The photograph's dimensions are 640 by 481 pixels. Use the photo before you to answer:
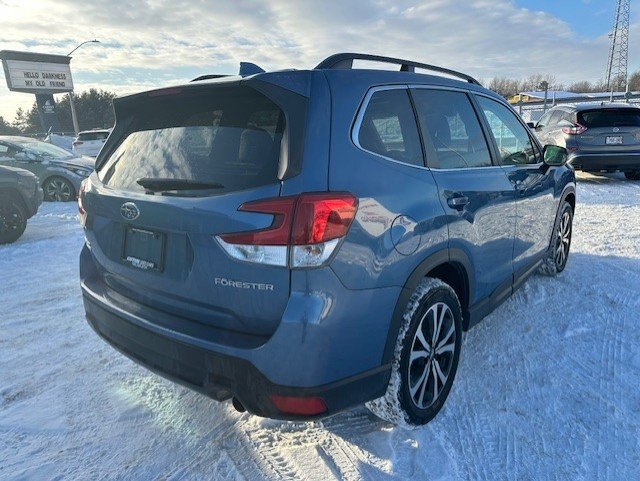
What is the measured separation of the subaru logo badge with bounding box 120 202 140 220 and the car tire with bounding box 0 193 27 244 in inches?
213

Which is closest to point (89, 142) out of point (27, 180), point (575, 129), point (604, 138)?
point (27, 180)

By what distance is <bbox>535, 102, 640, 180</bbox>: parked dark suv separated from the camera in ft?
32.2

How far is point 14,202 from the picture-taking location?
6.70m

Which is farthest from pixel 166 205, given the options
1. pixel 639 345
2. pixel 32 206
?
pixel 32 206

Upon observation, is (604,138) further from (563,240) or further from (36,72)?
(36,72)

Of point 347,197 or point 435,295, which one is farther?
point 435,295

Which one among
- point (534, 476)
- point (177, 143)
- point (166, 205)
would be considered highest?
point (177, 143)

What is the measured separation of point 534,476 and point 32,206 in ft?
23.5

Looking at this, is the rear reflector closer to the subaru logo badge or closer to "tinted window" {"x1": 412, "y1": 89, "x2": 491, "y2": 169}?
the subaru logo badge

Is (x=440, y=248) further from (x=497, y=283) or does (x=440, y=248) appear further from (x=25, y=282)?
(x=25, y=282)

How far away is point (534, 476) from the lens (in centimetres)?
221

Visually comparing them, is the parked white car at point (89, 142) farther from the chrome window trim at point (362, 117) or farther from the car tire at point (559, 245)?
the chrome window trim at point (362, 117)

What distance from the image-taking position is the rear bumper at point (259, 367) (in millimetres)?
1899

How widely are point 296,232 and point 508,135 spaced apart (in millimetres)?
2545
